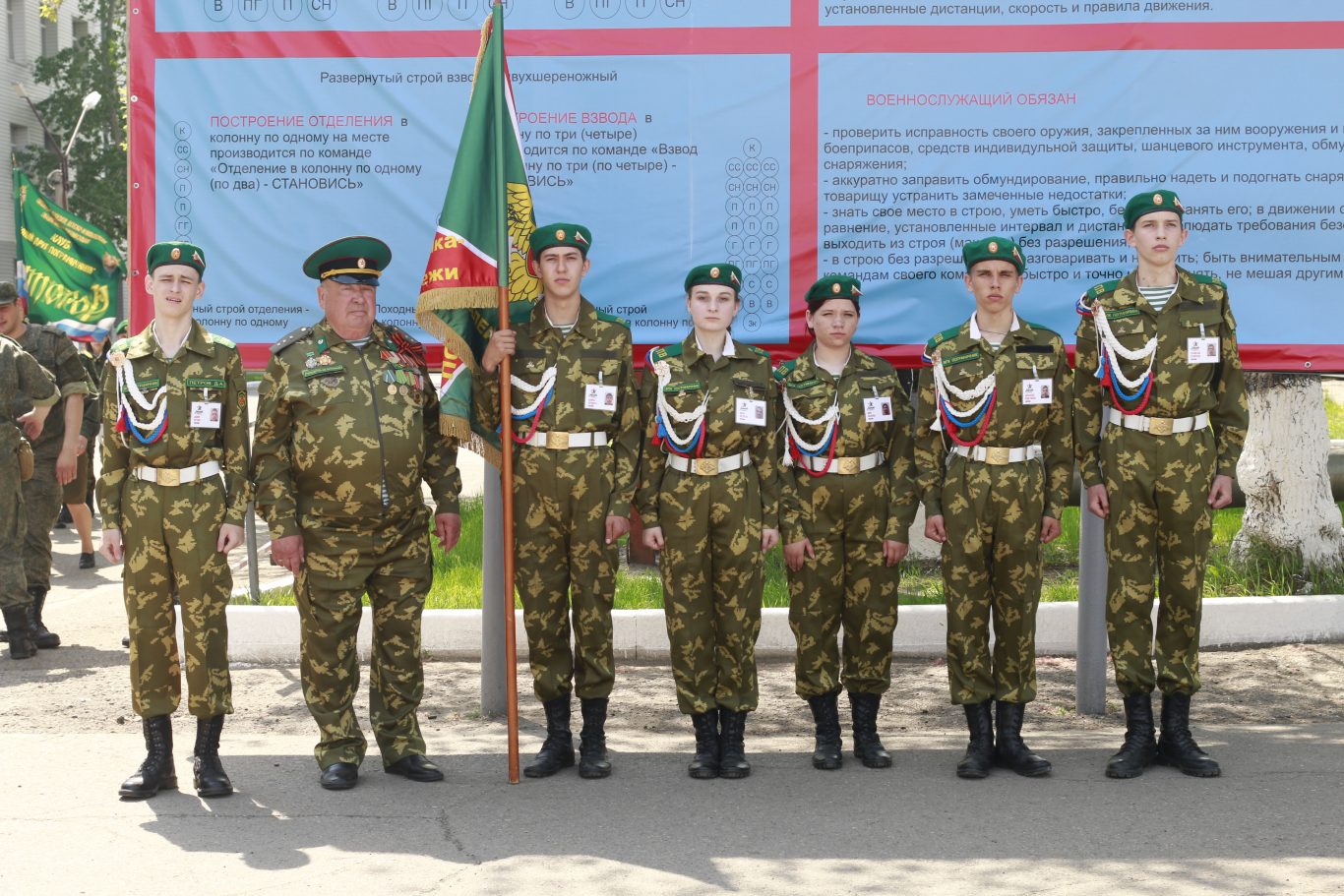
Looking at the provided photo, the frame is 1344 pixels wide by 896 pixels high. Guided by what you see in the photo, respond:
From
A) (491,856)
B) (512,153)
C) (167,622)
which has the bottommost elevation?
(491,856)

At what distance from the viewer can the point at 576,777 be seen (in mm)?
5523

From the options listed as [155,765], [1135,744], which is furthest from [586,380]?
[1135,744]

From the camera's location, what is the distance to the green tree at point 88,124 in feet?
129

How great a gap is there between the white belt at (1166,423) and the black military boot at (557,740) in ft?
8.10

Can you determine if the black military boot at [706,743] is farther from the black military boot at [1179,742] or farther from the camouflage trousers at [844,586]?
the black military boot at [1179,742]

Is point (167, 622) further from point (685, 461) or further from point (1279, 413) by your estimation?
point (1279, 413)

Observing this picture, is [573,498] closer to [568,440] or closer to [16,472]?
[568,440]

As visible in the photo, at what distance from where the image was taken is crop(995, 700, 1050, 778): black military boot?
543 cm

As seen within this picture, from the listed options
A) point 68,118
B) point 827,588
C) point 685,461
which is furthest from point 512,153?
point 68,118

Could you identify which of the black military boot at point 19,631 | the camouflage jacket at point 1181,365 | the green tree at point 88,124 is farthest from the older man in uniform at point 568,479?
the green tree at point 88,124

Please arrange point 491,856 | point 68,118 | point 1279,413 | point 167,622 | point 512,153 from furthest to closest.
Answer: point 68,118 < point 1279,413 < point 512,153 < point 167,622 < point 491,856

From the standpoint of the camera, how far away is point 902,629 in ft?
24.7

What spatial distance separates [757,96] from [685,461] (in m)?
2.05

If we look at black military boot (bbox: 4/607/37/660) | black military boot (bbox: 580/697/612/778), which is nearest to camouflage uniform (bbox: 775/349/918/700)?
black military boot (bbox: 580/697/612/778)
